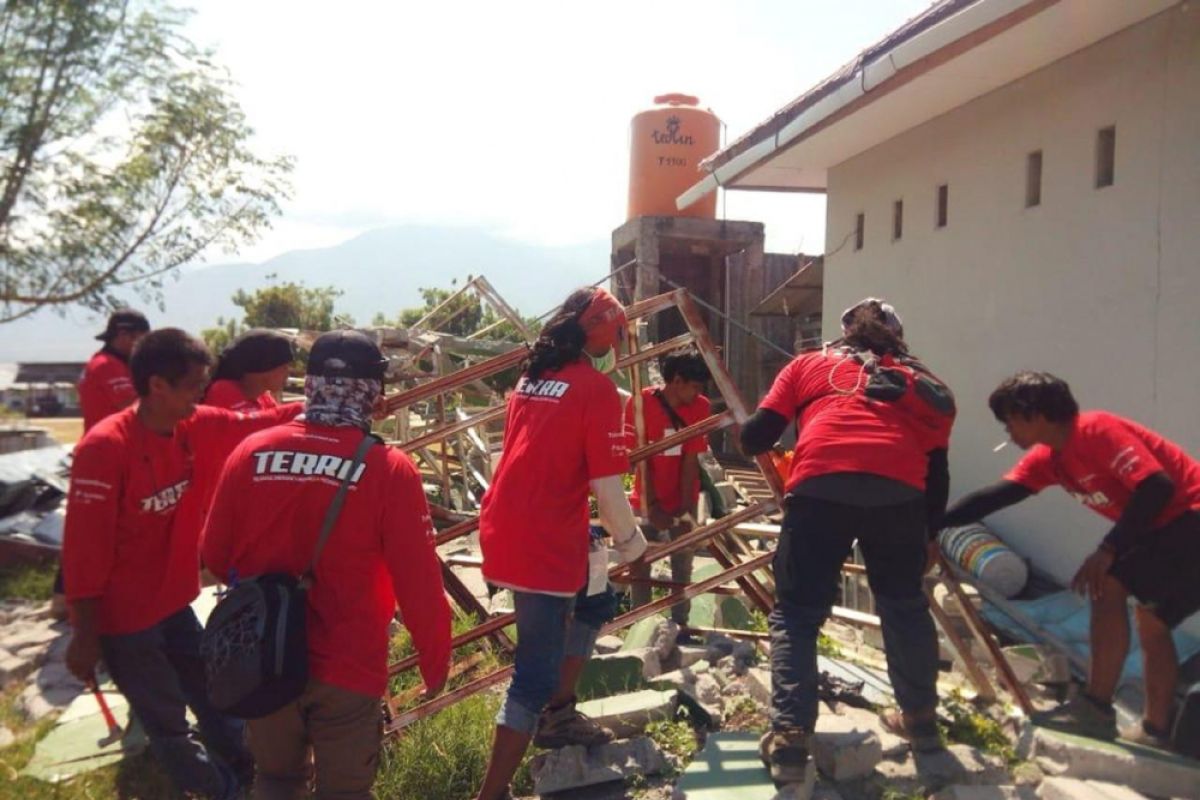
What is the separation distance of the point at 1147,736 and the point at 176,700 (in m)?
3.58

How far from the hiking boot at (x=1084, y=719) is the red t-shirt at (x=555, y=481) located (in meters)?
1.91

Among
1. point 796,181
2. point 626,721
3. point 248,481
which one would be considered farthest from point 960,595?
point 796,181

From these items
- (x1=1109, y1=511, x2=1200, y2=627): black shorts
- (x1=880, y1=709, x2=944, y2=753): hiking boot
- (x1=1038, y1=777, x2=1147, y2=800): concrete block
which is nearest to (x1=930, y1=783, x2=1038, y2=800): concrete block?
(x1=1038, y1=777, x2=1147, y2=800): concrete block

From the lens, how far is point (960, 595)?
3707 millimetres

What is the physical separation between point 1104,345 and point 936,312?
166cm

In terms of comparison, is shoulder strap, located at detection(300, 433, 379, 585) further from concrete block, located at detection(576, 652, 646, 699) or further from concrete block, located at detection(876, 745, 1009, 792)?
concrete block, located at detection(876, 745, 1009, 792)

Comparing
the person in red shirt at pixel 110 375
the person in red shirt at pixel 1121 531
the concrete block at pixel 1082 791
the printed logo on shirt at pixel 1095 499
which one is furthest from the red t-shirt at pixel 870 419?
the person in red shirt at pixel 110 375

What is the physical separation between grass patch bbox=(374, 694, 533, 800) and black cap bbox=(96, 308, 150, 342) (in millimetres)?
2843

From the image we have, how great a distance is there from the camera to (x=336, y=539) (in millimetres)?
2240

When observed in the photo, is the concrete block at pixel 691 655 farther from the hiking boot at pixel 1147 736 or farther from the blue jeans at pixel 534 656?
the hiking boot at pixel 1147 736

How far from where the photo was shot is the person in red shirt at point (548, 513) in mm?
2916

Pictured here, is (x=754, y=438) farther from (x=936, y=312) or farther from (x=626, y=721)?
(x=936, y=312)

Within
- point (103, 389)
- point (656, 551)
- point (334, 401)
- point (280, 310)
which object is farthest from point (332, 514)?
point (280, 310)

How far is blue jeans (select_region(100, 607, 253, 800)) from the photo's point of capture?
311 cm
